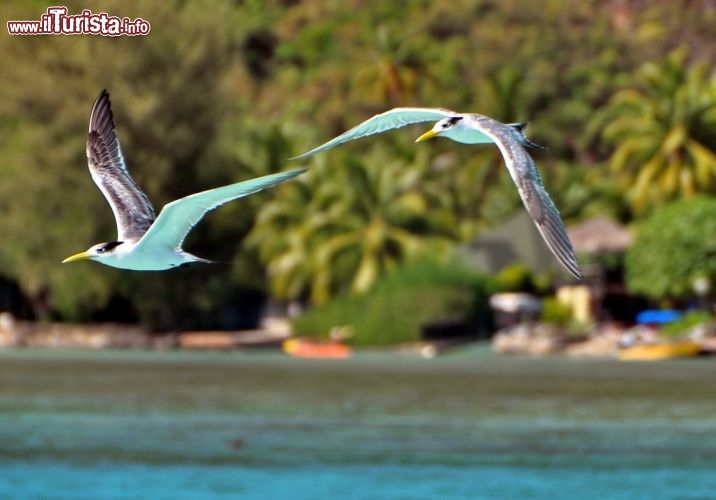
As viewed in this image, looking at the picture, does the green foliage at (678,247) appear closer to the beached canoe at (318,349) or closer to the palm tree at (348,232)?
the palm tree at (348,232)

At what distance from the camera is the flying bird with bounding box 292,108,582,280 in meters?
12.7

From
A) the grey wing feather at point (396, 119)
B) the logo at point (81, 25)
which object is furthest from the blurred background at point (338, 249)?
the grey wing feather at point (396, 119)

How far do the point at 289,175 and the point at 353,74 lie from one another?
10280 centimetres

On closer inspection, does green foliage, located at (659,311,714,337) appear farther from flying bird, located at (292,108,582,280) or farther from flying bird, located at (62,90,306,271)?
flying bird, located at (292,108,582,280)

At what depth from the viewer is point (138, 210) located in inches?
623

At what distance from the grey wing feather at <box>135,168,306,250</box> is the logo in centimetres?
6174

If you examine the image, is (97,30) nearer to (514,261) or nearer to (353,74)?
(514,261)

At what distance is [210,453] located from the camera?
133 feet

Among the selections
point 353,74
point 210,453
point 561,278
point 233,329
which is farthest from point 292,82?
point 210,453

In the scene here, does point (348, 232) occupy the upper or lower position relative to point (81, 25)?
lower

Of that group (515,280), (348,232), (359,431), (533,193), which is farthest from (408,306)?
(533,193)

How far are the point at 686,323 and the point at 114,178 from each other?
63075 millimetres

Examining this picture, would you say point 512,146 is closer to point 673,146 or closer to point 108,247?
point 108,247

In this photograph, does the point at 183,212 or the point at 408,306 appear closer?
the point at 183,212
